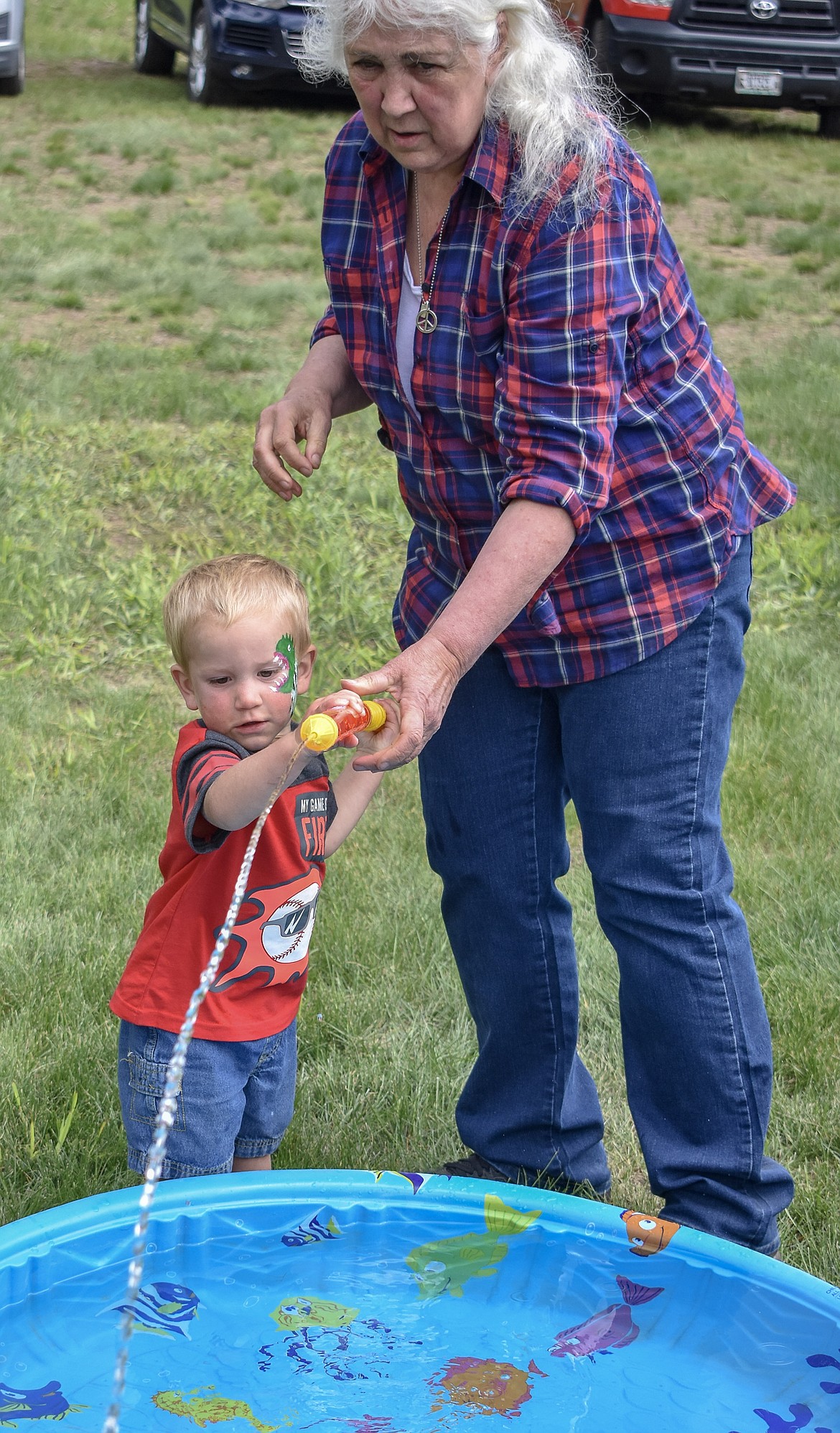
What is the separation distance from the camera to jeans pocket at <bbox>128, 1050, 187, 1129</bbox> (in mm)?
2248

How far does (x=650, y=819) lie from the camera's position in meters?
2.11

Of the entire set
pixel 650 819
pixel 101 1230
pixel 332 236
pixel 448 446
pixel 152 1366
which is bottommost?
pixel 152 1366

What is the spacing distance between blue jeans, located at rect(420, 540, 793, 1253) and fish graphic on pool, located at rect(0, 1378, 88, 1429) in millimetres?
775

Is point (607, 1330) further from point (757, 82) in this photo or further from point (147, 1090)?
point (757, 82)

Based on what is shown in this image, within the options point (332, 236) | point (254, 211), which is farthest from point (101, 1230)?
point (254, 211)

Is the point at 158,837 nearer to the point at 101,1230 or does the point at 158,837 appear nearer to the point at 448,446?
the point at 101,1230

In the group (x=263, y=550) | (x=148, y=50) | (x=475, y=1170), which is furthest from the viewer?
(x=148, y=50)

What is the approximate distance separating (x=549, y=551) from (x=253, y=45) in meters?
9.08

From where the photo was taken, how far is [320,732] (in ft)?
5.63

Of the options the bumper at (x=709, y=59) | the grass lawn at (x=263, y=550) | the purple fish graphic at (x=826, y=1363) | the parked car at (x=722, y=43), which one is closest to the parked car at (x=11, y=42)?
the grass lawn at (x=263, y=550)

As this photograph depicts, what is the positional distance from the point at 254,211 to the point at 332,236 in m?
7.19

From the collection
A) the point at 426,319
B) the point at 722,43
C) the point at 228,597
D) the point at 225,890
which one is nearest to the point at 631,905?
the point at 225,890

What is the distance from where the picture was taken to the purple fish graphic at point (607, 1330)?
2.25 m

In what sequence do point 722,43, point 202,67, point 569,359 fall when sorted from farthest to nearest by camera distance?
1. point 202,67
2. point 722,43
3. point 569,359
